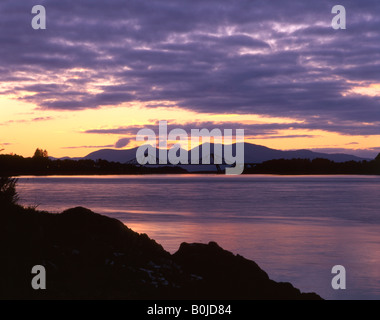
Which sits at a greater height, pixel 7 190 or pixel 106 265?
pixel 7 190

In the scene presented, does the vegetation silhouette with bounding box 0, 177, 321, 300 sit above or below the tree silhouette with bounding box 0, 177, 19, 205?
below

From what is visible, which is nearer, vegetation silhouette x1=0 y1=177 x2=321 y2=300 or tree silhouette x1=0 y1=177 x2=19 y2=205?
vegetation silhouette x1=0 y1=177 x2=321 y2=300

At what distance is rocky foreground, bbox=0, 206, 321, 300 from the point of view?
10.6 m

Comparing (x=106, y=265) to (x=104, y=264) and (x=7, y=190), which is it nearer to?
(x=104, y=264)

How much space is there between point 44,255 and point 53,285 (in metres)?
1.36

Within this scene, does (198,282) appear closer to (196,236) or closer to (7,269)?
(7,269)

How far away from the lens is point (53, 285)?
10.4 metres

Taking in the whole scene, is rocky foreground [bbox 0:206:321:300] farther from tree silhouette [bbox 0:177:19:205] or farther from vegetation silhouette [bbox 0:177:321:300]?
tree silhouette [bbox 0:177:19:205]

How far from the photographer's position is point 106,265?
11883mm

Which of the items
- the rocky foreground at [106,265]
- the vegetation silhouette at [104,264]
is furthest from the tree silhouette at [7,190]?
the rocky foreground at [106,265]

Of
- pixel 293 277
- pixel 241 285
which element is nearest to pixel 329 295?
pixel 293 277

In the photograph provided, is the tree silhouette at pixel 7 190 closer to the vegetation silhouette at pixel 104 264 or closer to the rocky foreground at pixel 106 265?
the vegetation silhouette at pixel 104 264

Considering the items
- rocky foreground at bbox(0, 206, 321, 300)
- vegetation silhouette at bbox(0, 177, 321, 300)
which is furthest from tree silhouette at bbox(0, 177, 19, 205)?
rocky foreground at bbox(0, 206, 321, 300)

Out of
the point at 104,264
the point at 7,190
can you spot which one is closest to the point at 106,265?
the point at 104,264
